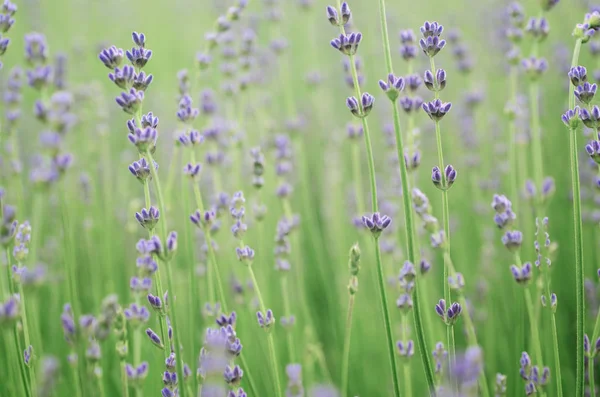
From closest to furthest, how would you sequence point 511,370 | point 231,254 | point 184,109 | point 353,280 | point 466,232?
point 353,280 < point 184,109 < point 511,370 < point 231,254 < point 466,232

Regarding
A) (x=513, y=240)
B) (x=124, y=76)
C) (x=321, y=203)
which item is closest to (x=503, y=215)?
(x=513, y=240)

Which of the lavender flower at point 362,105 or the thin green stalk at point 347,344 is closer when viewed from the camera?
the lavender flower at point 362,105

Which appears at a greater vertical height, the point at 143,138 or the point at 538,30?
the point at 538,30

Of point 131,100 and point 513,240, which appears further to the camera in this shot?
point 513,240

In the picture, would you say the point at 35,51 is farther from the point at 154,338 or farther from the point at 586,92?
the point at 586,92

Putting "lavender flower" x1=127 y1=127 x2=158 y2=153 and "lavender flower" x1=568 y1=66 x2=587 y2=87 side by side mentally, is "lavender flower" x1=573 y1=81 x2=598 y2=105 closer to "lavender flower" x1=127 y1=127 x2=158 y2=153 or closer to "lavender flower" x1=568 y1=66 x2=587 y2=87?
"lavender flower" x1=568 y1=66 x2=587 y2=87

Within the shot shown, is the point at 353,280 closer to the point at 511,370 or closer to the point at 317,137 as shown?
the point at 511,370

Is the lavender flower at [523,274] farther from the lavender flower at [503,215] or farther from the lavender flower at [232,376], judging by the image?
the lavender flower at [232,376]

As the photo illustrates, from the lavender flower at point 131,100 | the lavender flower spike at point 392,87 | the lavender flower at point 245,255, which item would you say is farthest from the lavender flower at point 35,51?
the lavender flower spike at point 392,87

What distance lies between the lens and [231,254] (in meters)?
2.38

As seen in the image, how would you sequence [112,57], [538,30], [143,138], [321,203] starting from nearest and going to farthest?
[143,138], [112,57], [538,30], [321,203]

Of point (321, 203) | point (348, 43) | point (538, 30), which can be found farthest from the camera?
point (321, 203)

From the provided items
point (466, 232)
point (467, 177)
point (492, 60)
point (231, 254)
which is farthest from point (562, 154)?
point (231, 254)

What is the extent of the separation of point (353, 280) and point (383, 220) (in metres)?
0.21
